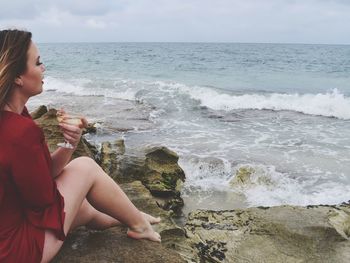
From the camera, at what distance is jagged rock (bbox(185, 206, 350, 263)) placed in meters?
4.73

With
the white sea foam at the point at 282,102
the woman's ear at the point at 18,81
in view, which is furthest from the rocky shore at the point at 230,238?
the white sea foam at the point at 282,102

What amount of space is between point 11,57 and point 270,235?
12.6 feet

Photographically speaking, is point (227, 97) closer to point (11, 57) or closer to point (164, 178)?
point (164, 178)

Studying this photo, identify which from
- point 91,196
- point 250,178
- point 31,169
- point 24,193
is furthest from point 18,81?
point 250,178

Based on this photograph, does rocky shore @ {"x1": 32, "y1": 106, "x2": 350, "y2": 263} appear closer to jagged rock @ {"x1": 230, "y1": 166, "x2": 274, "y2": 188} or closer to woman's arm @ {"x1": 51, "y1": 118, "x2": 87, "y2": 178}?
woman's arm @ {"x1": 51, "y1": 118, "x2": 87, "y2": 178}

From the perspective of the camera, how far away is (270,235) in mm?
5070

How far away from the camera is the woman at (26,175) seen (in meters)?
2.32

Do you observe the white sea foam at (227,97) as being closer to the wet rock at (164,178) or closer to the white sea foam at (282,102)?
the white sea foam at (282,102)

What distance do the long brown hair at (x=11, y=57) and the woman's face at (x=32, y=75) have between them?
3cm

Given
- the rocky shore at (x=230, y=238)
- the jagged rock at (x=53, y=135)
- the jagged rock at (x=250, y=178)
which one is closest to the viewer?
the rocky shore at (x=230, y=238)

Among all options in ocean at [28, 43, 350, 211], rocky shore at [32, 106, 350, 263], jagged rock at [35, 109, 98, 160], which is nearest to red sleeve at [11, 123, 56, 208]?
rocky shore at [32, 106, 350, 263]

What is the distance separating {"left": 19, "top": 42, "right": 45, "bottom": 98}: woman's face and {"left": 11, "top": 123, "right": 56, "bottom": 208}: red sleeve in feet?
0.96

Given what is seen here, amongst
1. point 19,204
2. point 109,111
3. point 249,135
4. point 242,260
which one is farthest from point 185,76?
point 19,204

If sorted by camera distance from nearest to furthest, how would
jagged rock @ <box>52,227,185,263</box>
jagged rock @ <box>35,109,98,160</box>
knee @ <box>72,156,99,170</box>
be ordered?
knee @ <box>72,156,99,170</box>
jagged rock @ <box>52,227,185,263</box>
jagged rock @ <box>35,109,98,160</box>
